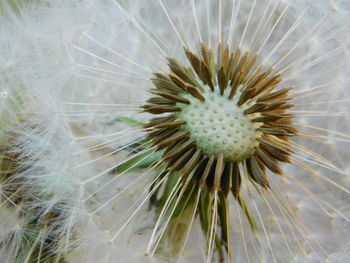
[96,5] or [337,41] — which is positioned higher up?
[337,41]

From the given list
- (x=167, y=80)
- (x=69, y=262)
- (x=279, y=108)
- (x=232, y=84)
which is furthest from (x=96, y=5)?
(x=69, y=262)

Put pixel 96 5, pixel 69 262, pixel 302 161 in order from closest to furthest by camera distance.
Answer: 1. pixel 69 262
2. pixel 96 5
3. pixel 302 161

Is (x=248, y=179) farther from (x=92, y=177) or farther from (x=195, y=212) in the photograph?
(x=92, y=177)

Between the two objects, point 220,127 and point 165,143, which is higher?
point 220,127

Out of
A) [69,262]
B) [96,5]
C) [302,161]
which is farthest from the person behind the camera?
[302,161]
